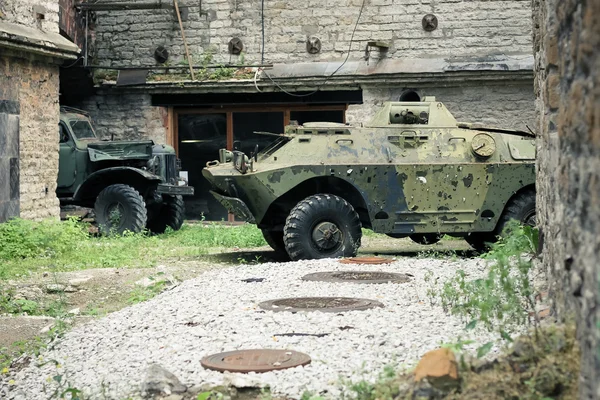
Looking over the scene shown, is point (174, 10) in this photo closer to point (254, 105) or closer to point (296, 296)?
point (254, 105)

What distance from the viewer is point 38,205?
16016 millimetres

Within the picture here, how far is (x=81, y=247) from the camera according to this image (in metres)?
14.8

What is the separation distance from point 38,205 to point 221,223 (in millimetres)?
5363

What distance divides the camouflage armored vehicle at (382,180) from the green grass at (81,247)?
145 cm

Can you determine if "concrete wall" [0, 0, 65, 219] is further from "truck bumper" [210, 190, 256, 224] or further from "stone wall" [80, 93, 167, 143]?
"stone wall" [80, 93, 167, 143]

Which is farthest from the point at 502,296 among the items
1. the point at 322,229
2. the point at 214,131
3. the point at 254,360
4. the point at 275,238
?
the point at 214,131

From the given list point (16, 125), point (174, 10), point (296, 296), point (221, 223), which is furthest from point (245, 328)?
point (174, 10)

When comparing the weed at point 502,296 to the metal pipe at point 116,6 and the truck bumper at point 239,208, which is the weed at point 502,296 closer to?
the truck bumper at point 239,208

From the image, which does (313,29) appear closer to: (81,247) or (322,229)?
(81,247)

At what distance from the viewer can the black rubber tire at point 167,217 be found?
1859 cm

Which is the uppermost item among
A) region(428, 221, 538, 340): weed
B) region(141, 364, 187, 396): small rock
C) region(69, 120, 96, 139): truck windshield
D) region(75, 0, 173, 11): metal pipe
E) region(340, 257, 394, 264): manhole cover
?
region(75, 0, 173, 11): metal pipe

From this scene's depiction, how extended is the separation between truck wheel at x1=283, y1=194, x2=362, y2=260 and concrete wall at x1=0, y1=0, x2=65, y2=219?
4825 mm

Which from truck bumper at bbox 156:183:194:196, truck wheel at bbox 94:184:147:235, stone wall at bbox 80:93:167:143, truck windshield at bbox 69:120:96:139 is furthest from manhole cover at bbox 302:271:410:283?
stone wall at bbox 80:93:167:143

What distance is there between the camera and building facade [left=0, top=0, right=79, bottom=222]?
15.0 metres
